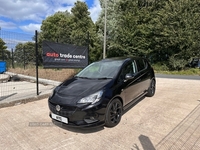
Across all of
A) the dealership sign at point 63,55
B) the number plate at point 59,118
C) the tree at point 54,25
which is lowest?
the number plate at point 59,118

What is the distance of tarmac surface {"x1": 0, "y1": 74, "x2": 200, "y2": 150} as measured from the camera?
270cm

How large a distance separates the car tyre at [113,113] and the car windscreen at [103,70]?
67 centimetres

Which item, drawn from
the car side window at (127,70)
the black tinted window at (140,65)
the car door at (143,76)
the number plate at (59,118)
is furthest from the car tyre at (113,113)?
the black tinted window at (140,65)

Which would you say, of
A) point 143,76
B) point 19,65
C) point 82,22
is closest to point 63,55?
point 143,76

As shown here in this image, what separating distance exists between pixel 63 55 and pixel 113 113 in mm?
3976

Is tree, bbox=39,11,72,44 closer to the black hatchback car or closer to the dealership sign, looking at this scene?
the dealership sign

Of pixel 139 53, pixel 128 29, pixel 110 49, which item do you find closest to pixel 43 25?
pixel 110 49

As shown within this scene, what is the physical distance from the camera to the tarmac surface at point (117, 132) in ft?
8.84

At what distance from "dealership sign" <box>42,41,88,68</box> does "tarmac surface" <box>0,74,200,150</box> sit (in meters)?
2.25

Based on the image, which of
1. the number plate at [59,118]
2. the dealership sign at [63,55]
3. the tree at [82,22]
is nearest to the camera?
the number plate at [59,118]

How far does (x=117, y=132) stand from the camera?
314 cm

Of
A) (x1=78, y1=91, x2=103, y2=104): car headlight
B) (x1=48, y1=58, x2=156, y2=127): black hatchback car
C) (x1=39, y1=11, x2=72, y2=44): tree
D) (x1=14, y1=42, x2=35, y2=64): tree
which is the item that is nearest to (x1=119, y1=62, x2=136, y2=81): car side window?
(x1=48, y1=58, x2=156, y2=127): black hatchback car

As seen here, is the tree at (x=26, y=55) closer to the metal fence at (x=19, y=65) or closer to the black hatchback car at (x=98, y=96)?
the metal fence at (x=19, y=65)

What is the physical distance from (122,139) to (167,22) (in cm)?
1469
